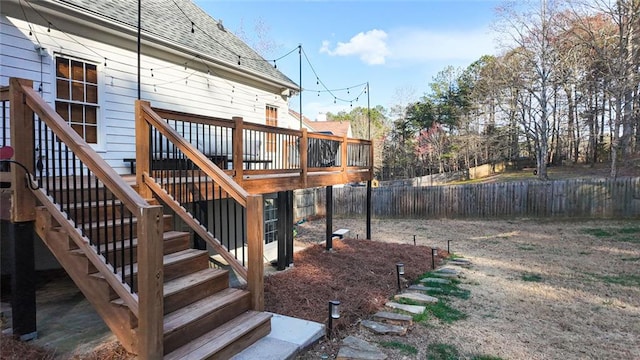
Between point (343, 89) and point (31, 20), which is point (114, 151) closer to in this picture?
point (31, 20)

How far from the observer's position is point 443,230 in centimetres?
1273

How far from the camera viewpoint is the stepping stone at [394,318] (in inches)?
162

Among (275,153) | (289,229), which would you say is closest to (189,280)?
(275,153)

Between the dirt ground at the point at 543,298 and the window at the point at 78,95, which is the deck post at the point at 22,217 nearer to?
the dirt ground at the point at 543,298

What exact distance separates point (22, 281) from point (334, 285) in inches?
144

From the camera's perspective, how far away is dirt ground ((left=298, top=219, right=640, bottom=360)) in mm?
3715

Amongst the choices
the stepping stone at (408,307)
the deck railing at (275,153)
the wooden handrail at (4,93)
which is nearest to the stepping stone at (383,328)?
the stepping stone at (408,307)

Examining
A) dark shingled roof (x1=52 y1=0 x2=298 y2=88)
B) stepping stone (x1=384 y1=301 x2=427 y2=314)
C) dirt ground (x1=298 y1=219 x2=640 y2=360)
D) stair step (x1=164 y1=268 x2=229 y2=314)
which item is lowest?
dirt ground (x1=298 y1=219 x2=640 y2=360)

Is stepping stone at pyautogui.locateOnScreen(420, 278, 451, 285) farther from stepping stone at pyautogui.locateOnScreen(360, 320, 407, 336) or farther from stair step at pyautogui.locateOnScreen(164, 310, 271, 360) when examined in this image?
stair step at pyautogui.locateOnScreen(164, 310, 271, 360)

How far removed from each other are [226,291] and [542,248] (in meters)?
8.93

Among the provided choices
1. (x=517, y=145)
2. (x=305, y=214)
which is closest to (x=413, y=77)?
(x=517, y=145)

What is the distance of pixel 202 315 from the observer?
282cm

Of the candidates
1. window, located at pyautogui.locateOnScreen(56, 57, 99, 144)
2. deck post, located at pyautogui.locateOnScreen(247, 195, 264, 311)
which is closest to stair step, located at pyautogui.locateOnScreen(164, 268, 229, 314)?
deck post, located at pyautogui.locateOnScreen(247, 195, 264, 311)

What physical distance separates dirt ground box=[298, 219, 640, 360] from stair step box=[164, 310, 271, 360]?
47cm
